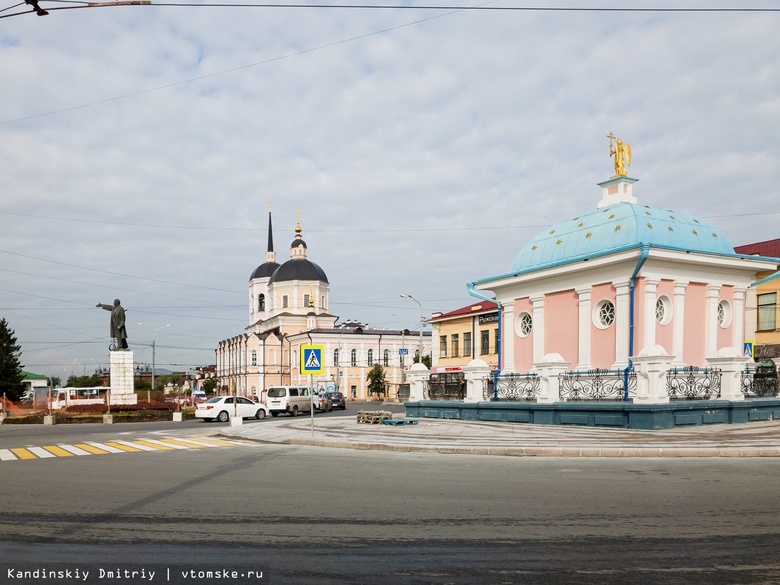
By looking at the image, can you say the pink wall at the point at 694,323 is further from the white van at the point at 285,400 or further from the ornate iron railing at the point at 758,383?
the white van at the point at 285,400

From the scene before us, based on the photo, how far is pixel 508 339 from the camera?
2903 cm

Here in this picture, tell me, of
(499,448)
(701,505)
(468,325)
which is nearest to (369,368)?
(468,325)

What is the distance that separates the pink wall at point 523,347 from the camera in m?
27.8

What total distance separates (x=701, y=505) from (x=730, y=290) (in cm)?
1940

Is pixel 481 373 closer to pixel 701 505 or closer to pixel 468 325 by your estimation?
pixel 701 505

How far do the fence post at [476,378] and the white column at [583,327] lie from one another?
3544mm

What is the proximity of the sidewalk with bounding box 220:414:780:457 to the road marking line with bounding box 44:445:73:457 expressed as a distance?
18.8ft

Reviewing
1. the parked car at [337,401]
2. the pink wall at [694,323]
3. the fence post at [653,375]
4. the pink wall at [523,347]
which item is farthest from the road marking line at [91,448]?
the parked car at [337,401]

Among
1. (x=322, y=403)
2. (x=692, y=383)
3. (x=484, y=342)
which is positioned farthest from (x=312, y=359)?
(x=484, y=342)

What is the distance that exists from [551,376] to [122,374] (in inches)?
1330

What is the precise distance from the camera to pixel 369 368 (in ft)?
299

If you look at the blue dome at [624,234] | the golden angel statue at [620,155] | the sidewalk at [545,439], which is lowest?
the sidewalk at [545,439]

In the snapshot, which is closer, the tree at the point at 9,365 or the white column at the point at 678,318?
the white column at the point at 678,318

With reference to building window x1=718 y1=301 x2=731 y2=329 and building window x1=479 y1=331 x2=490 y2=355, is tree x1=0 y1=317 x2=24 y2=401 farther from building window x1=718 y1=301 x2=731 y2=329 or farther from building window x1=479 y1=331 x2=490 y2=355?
building window x1=718 y1=301 x2=731 y2=329
